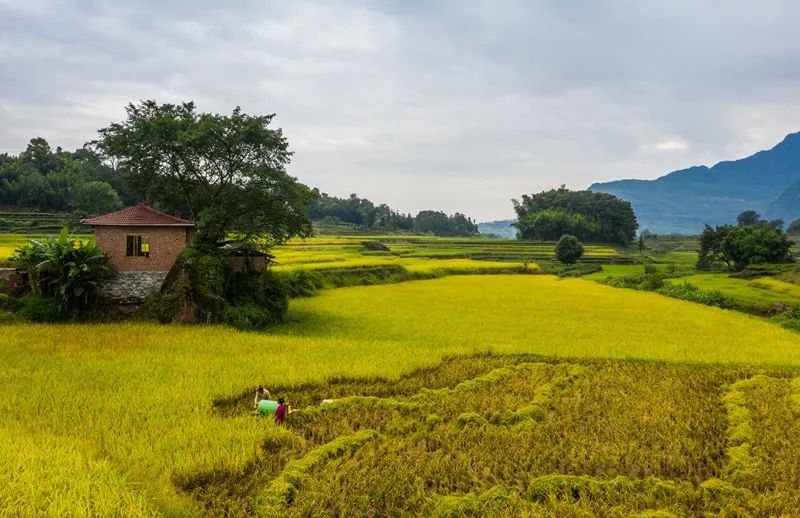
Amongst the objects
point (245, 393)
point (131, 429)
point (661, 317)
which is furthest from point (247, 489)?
point (661, 317)

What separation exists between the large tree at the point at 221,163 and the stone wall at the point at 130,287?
2.73m

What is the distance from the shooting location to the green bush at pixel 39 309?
682 inches

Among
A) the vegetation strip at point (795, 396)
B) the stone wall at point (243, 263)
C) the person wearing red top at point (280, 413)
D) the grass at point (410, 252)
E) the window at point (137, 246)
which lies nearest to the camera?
the person wearing red top at point (280, 413)

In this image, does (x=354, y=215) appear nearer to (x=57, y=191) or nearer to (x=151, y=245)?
(x=57, y=191)

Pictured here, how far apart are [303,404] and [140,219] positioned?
46.0 feet

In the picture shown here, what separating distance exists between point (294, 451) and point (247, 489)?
1.25 m

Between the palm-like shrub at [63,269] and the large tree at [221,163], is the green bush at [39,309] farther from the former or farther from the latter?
the large tree at [221,163]

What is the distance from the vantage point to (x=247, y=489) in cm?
689

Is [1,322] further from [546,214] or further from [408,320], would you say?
[546,214]

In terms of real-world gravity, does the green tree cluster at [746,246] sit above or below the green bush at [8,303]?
above

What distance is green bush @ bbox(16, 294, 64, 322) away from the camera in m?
17.3

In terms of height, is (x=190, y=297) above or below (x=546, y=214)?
below

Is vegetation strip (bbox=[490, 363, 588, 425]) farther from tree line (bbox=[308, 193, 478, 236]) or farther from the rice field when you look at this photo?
tree line (bbox=[308, 193, 478, 236])

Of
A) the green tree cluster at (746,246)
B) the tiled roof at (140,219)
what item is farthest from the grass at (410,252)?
the tiled roof at (140,219)
